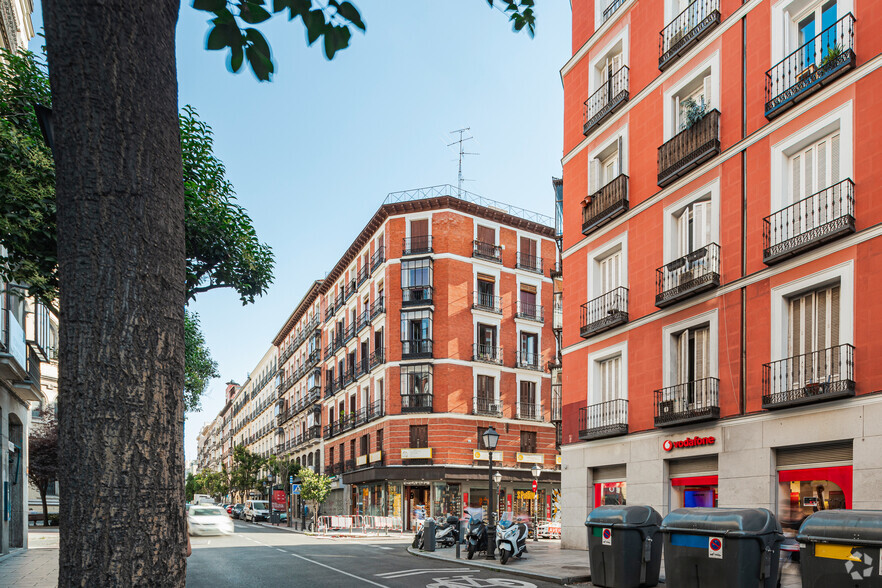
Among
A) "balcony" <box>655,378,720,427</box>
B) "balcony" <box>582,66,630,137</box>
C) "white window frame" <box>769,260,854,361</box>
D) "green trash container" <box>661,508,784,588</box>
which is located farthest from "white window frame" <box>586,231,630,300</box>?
"green trash container" <box>661,508,784,588</box>

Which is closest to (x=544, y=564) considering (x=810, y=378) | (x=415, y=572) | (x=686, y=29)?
(x=415, y=572)

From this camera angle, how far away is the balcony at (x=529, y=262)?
1868 inches

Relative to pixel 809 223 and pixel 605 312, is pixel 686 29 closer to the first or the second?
pixel 809 223

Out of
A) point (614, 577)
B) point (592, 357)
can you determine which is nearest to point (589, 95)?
point (592, 357)

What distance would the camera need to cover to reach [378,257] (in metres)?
46.9

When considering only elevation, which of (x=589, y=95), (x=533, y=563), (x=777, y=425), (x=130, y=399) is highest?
(x=589, y=95)

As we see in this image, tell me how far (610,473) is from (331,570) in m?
9.06

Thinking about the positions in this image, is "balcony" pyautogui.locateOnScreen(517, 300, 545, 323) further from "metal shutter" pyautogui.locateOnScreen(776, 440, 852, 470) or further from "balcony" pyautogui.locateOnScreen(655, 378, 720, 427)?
"metal shutter" pyautogui.locateOnScreen(776, 440, 852, 470)

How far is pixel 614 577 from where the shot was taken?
12898 mm

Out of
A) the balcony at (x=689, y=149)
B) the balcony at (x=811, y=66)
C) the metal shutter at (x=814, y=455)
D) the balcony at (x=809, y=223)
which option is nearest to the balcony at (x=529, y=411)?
the balcony at (x=689, y=149)

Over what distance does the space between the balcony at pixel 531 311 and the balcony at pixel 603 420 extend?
2383cm

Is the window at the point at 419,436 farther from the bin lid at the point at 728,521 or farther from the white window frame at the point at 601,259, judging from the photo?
the bin lid at the point at 728,521

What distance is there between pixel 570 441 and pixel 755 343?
854 cm

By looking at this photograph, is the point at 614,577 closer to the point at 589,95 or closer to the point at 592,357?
the point at 592,357
